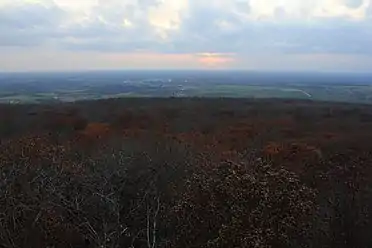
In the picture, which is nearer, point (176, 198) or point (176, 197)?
point (176, 198)

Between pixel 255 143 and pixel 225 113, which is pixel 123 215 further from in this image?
pixel 225 113

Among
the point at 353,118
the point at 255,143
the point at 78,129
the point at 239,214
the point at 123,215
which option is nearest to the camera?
the point at 239,214

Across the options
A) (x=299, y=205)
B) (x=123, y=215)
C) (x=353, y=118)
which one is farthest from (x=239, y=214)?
(x=353, y=118)

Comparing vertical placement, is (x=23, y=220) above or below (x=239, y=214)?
below

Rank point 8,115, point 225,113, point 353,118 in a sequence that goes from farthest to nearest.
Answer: point 225,113 < point 353,118 < point 8,115

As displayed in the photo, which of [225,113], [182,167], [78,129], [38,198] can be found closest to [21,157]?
[38,198]

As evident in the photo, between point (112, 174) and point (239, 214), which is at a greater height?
point (239, 214)

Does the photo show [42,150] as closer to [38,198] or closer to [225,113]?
[38,198]

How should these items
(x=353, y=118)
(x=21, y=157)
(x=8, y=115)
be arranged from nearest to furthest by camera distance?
(x=21, y=157), (x=8, y=115), (x=353, y=118)

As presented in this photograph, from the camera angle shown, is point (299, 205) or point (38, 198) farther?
point (38, 198)

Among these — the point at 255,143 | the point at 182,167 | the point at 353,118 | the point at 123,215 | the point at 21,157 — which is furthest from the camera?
the point at 353,118
